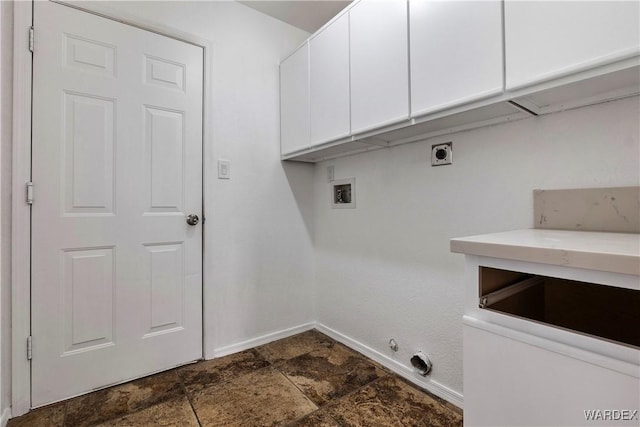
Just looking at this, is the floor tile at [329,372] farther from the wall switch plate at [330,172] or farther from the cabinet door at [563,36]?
the cabinet door at [563,36]

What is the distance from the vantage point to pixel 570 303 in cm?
110

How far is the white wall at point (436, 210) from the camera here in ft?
3.53

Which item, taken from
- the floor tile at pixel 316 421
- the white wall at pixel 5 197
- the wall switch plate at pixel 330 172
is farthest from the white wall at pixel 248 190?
the floor tile at pixel 316 421

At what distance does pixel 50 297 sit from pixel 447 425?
6.60 ft

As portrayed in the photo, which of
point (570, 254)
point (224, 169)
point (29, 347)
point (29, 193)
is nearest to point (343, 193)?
point (224, 169)

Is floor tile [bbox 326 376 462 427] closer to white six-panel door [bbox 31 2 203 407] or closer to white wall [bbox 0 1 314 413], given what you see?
white wall [bbox 0 1 314 413]

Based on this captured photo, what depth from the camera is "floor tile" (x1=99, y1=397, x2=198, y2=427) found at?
1.33 metres

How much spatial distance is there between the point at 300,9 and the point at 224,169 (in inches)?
50.7

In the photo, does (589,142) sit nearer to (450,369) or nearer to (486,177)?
(486,177)

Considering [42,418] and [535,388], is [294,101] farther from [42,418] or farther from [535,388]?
[42,418]

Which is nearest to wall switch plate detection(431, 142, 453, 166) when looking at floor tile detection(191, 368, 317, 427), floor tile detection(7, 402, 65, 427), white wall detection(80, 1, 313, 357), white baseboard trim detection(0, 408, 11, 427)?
white wall detection(80, 1, 313, 357)

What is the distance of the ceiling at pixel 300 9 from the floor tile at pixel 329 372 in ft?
7.91

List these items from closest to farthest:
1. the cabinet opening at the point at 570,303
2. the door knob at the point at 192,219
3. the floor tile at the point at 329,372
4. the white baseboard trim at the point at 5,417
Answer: the cabinet opening at the point at 570,303 < the white baseboard trim at the point at 5,417 < the floor tile at the point at 329,372 < the door knob at the point at 192,219

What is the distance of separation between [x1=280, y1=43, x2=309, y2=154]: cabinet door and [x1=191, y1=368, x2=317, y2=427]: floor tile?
57.8 inches
